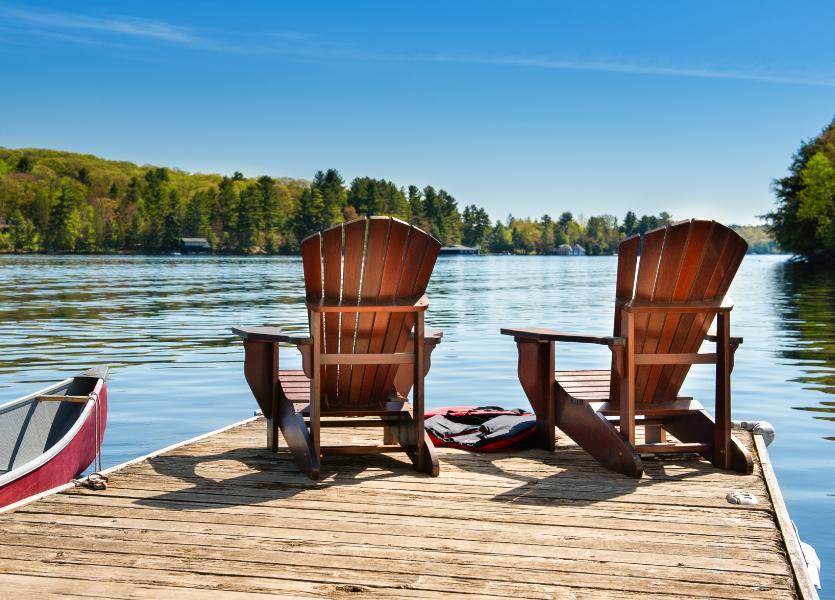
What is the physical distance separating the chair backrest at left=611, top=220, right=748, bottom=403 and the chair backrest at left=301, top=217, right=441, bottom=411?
1086mm

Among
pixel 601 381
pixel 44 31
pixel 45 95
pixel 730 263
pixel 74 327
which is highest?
pixel 44 31

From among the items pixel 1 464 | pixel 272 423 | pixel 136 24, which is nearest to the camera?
pixel 272 423

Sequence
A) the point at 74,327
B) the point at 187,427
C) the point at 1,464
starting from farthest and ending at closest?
the point at 74,327
the point at 187,427
the point at 1,464

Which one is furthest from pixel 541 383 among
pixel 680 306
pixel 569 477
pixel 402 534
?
pixel 402 534

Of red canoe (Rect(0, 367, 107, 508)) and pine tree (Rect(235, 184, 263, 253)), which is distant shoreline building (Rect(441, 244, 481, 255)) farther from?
red canoe (Rect(0, 367, 107, 508))

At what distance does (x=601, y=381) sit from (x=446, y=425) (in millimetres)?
1063

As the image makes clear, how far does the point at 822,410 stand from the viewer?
10.5 meters

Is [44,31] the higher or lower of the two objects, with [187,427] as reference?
higher

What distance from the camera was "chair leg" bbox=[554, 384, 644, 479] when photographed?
462cm

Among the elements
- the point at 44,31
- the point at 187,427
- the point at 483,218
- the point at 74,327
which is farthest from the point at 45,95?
the point at 187,427

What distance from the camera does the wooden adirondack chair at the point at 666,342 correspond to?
4625 mm

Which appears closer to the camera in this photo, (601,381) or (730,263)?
(730,263)

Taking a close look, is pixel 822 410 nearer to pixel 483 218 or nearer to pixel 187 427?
pixel 187 427

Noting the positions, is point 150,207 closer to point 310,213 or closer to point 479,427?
point 310,213
